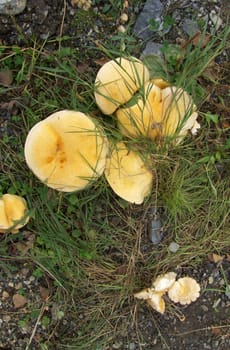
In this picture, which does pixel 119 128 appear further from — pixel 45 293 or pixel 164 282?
pixel 45 293

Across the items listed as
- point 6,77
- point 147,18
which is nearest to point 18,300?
point 6,77

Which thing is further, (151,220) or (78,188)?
(151,220)

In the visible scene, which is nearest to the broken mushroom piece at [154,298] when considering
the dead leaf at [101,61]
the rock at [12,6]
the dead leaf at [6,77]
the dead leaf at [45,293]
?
the dead leaf at [45,293]

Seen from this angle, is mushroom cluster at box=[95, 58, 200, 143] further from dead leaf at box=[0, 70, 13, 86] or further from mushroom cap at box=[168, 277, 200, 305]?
mushroom cap at box=[168, 277, 200, 305]

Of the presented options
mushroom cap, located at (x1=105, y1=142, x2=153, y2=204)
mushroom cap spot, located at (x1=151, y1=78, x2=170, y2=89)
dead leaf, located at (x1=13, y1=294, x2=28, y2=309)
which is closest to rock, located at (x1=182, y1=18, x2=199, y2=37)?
mushroom cap spot, located at (x1=151, y1=78, x2=170, y2=89)

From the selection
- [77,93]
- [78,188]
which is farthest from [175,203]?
[77,93]

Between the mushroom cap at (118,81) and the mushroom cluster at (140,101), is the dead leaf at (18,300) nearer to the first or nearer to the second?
the mushroom cluster at (140,101)

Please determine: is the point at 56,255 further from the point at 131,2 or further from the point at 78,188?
the point at 131,2
